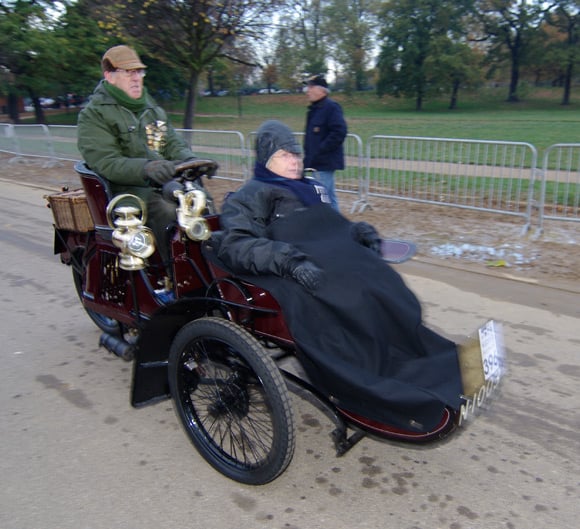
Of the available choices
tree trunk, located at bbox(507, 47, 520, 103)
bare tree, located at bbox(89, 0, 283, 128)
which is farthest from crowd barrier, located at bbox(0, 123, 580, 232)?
tree trunk, located at bbox(507, 47, 520, 103)

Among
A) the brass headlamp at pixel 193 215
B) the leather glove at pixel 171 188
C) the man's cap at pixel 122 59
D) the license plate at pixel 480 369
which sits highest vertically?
the man's cap at pixel 122 59

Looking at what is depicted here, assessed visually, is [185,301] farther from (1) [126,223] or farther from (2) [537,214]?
→ (2) [537,214]

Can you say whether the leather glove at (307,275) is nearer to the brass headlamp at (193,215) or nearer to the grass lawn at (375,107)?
the brass headlamp at (193,215)

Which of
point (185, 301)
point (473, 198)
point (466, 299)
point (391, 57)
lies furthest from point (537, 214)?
point (391, 57)

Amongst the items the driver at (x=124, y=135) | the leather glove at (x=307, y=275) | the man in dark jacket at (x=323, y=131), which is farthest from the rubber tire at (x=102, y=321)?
the man in dark jacket at (x=323, y=131)

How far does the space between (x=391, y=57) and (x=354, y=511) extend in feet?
185

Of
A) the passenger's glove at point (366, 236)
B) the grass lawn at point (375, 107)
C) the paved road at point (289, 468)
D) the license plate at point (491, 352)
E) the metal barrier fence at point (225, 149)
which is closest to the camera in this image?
the license plate at point (491, 352)

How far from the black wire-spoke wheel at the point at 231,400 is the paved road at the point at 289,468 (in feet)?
0.49

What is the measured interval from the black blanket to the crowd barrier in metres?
4.80

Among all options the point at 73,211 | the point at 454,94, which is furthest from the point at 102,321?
the point at 454,94

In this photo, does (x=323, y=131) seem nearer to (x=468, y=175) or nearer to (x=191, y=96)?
(x=468, y=175)

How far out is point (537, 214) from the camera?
7.23 metres

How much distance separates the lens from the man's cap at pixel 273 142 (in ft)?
9.26

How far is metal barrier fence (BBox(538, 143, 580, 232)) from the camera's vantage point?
709 centimetres
